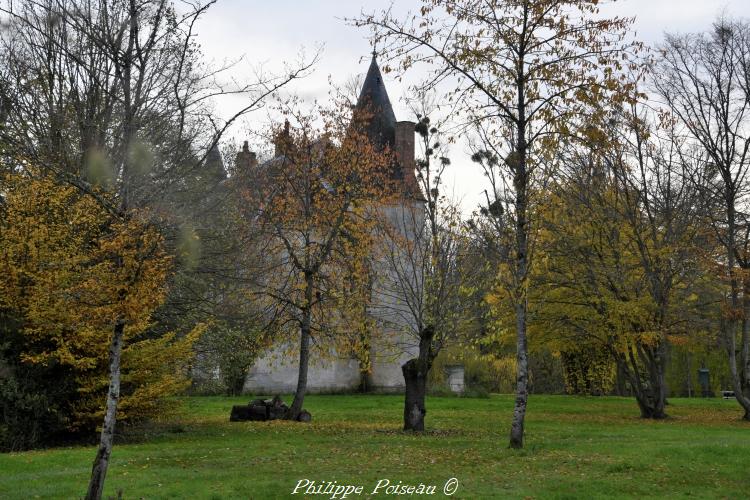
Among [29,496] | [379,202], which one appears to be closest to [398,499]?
[29,496]

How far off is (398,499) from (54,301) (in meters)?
7.55

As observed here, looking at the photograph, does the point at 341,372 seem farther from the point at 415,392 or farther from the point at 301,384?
the point at 415,392

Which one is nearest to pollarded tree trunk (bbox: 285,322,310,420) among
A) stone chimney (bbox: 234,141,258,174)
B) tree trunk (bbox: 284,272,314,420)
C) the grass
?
tree trunk (bbox: 284,272,314,420)

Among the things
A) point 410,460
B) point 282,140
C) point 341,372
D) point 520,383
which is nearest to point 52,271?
point 410,460

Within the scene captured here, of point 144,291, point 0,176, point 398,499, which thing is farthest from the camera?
point 0,176

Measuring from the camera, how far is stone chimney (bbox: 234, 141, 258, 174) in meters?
22.4

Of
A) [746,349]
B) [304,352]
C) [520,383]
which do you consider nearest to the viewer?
[520,383]

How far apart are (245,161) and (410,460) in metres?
13.4

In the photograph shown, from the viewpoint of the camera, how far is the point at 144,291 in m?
8.23

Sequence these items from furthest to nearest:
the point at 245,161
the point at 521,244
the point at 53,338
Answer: the point at 245,161
the point at 53,338
the point at 521,244

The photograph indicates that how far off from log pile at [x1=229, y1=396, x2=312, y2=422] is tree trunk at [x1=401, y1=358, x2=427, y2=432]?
4205 mm

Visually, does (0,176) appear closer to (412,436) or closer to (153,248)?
(153,248)

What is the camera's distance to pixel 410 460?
12.0 meters

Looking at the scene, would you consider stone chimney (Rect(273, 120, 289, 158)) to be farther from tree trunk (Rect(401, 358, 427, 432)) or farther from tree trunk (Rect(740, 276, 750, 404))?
tree trunk (Rect(740, 276, 750, 404))
